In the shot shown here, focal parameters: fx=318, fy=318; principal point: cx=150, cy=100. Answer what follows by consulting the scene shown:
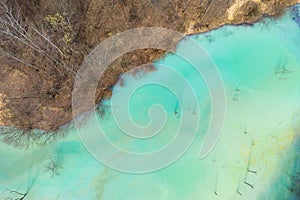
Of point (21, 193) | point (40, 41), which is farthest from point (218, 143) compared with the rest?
point (40, 41)

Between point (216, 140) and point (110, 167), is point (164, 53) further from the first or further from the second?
point (110, 167)

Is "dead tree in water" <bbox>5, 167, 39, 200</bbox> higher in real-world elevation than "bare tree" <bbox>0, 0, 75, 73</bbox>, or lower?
lower

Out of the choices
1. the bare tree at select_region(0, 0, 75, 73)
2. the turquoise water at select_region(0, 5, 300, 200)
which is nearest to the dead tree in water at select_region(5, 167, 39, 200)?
the turquoise water at select_region(0, 5, 300, 200)

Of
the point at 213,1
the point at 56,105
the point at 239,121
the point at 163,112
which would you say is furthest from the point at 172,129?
the point at 213,1

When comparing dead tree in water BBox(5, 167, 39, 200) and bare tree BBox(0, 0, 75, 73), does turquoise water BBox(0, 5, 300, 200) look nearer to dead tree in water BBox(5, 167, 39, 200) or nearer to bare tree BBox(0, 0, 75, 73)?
dead tree in water BBox(5, 167, 39, 200)

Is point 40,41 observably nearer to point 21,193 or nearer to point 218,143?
point 21,193

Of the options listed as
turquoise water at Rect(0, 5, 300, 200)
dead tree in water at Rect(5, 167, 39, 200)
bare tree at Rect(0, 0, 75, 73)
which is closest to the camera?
bare tree at Rect(0, 0, 75, 73)

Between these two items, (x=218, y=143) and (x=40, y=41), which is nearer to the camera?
(x=40, y=41)

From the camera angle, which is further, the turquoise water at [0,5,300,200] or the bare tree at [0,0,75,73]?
the turquoise water at [0,5,300,200]

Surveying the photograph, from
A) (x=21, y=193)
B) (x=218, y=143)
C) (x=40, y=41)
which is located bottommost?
(x=21, y=193)

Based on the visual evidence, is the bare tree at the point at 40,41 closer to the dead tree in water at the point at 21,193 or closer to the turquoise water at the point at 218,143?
the turquoise water at the point at 218,143

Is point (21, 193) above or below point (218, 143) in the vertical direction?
below
